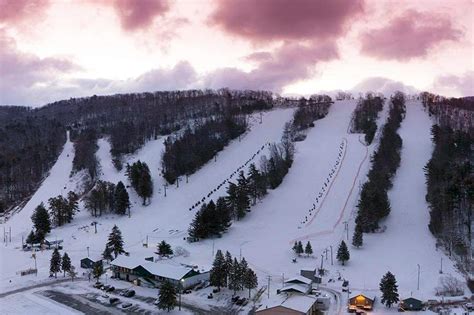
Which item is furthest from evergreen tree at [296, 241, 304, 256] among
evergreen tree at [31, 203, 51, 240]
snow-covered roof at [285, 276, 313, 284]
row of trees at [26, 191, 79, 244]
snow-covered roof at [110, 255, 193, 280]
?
evergreen tree at [31, 203, 51, 240]

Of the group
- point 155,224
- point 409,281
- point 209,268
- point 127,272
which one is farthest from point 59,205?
point 409,281

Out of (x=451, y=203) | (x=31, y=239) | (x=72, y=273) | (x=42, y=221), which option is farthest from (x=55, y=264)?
(x=451, y=203)

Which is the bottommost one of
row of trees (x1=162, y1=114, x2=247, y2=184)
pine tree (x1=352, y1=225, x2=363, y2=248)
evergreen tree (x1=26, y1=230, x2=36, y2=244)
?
evergreen tree (x1=26, y1=230, x2=36, y2=244)

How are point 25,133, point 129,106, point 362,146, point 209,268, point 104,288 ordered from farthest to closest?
point 129,106 < point 25,133 < point 362,146 < point 209,268 < point 104,288

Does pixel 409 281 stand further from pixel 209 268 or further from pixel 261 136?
pixel 261 136

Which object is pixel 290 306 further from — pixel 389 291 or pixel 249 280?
pixel 389 291

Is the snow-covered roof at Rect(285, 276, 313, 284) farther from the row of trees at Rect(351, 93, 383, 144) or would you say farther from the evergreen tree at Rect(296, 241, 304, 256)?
the row of trees at Rect(351, 93, 383, 144)
